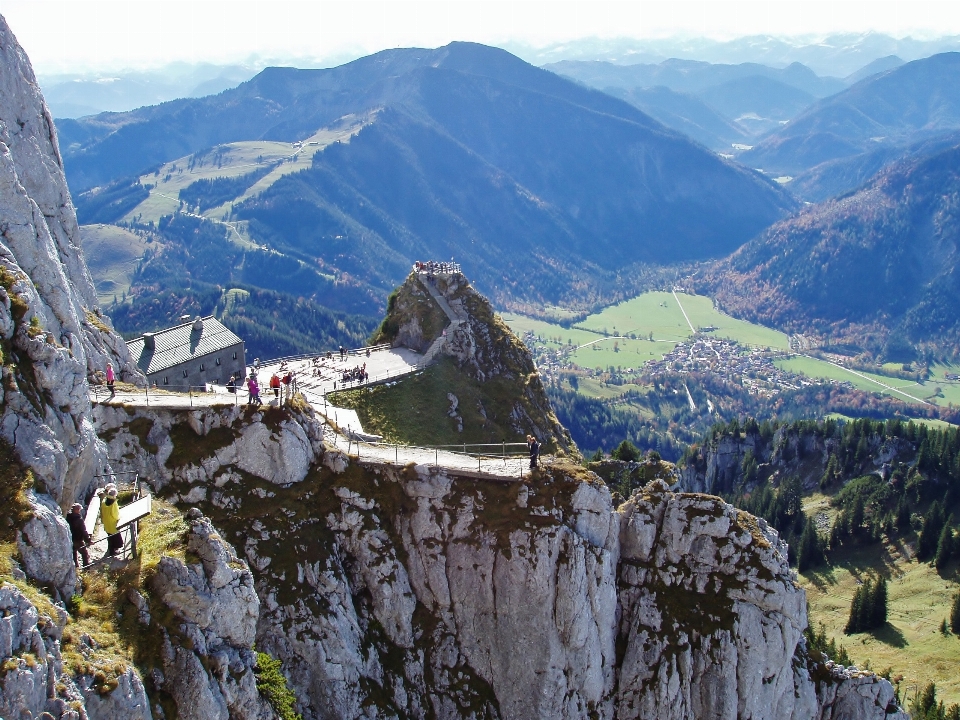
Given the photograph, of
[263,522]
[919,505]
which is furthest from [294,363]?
[919,505]

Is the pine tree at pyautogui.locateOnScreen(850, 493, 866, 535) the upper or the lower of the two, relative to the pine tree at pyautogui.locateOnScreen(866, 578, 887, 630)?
lower

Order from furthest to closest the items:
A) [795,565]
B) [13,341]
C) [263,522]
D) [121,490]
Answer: [795,565]
[263,522]
[121,490]
[13,341]

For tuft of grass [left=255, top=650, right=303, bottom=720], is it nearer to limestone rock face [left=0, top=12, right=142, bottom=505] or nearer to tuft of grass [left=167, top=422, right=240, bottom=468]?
limestone rock face [left=0, top=12, right=142, bottom=505]

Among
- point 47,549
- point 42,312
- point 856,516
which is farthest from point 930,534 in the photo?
point 47,549

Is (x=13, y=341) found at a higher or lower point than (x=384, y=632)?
higher

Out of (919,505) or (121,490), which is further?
(919,505)

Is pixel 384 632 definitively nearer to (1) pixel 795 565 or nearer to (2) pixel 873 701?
(2) pixel 873 701

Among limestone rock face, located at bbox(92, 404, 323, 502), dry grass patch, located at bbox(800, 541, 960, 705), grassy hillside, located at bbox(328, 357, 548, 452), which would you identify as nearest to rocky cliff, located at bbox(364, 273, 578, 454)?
grassy hillside, located at bbox(328, 357, 548, 452)
